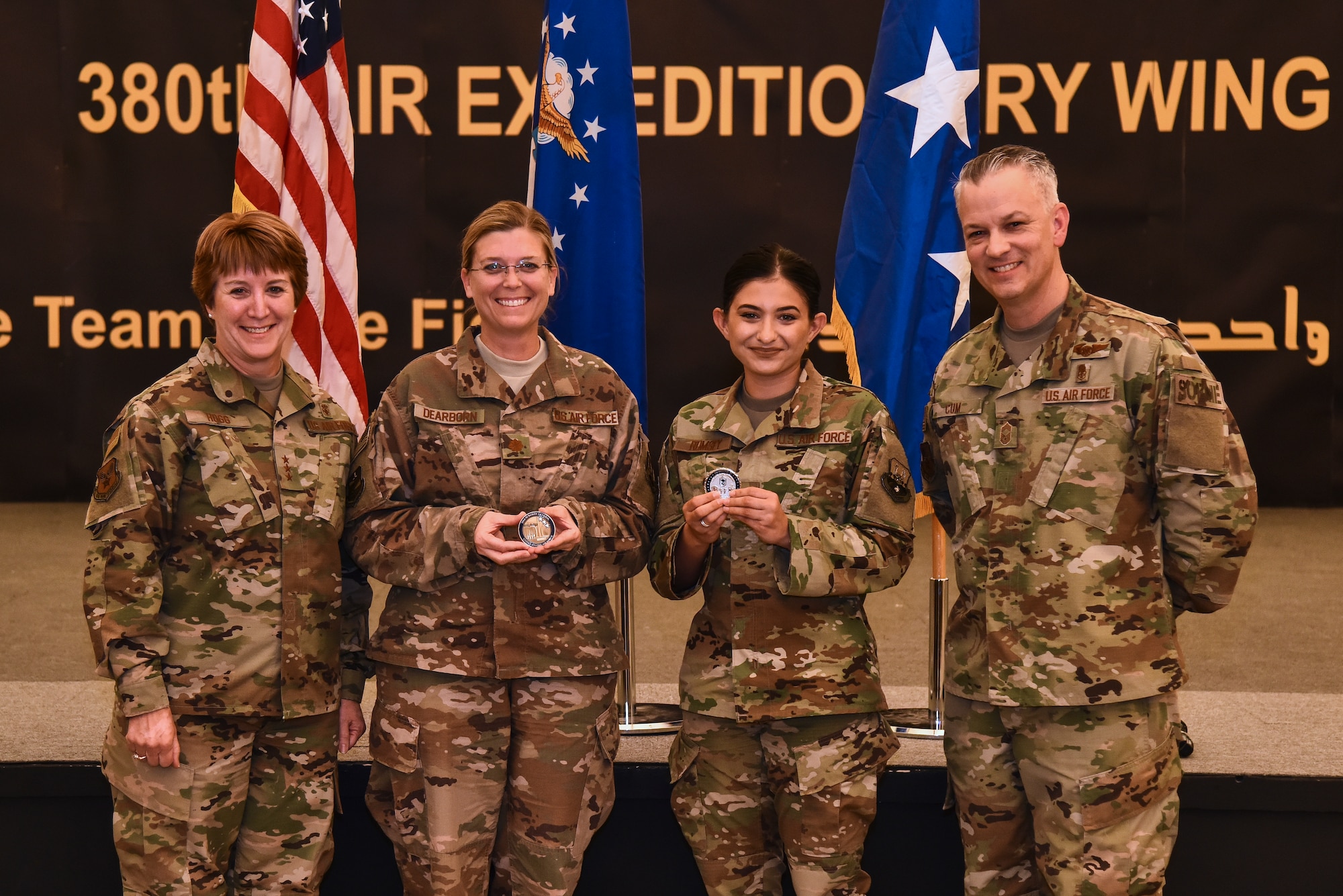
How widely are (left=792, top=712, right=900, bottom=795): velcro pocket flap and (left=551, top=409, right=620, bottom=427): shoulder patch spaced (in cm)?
69

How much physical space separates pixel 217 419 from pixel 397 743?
2.15 feet

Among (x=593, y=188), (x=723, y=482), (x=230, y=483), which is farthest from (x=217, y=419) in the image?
(x=593, y=188)

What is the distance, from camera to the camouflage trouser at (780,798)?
209cm

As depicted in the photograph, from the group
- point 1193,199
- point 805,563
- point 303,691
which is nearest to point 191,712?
point 303,691

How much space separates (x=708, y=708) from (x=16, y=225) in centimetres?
556

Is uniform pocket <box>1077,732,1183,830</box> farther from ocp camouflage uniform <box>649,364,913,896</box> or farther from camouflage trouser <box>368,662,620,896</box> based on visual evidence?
camouflage trouser <box>368,662,620,896</box>

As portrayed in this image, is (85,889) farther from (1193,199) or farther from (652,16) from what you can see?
(1193,199)

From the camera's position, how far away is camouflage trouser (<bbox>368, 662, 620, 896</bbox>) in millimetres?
2109

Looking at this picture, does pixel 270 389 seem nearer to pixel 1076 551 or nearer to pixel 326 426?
pixel 326 426

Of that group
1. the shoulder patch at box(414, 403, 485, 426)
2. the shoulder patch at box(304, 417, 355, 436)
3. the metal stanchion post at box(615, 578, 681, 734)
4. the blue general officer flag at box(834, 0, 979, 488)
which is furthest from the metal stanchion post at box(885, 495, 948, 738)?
the shoulder patch at box(304, 417, 355, 436)

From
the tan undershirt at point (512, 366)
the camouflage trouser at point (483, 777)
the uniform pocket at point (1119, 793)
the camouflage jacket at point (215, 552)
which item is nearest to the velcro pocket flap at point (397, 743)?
the camouflage trouser at point (483, 777)

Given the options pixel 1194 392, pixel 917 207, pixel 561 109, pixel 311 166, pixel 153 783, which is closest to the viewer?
pixel 1194 392

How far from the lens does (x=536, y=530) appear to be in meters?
2.00

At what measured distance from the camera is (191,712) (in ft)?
6.69
